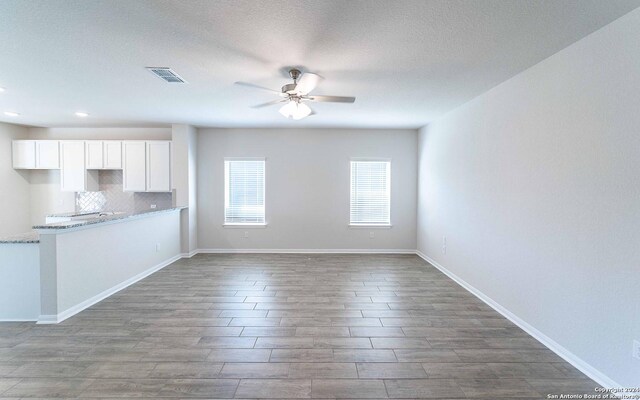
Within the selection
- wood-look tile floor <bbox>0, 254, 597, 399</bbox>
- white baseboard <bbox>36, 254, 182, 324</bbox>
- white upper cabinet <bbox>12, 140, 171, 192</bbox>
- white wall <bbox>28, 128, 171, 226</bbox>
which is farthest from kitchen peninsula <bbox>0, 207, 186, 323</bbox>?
white wall <bbox>28, 128, 171, 226</bbox>

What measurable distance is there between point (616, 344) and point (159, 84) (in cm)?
484

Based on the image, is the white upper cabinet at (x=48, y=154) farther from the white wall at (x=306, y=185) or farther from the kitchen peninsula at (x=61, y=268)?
the kitchen peninsula at (x=61, y=268)

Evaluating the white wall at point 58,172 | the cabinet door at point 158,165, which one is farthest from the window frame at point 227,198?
the white wall at point 58,172

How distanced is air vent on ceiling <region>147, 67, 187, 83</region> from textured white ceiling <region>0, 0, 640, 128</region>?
9 centimetres

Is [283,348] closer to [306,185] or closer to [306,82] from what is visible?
[306,82]

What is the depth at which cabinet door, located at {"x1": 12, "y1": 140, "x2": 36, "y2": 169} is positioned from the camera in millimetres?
5797

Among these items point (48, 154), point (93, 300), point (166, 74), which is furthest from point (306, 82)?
point (48, 154)

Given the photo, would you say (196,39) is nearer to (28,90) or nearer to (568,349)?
(28,90)

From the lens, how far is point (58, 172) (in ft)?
20.0

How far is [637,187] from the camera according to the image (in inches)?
77.9

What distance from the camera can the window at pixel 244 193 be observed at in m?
6.31

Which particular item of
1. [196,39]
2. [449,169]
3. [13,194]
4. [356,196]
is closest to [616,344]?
[449,169]

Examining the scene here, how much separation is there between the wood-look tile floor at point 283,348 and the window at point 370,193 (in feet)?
7.66

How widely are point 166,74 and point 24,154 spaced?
16.1ft
